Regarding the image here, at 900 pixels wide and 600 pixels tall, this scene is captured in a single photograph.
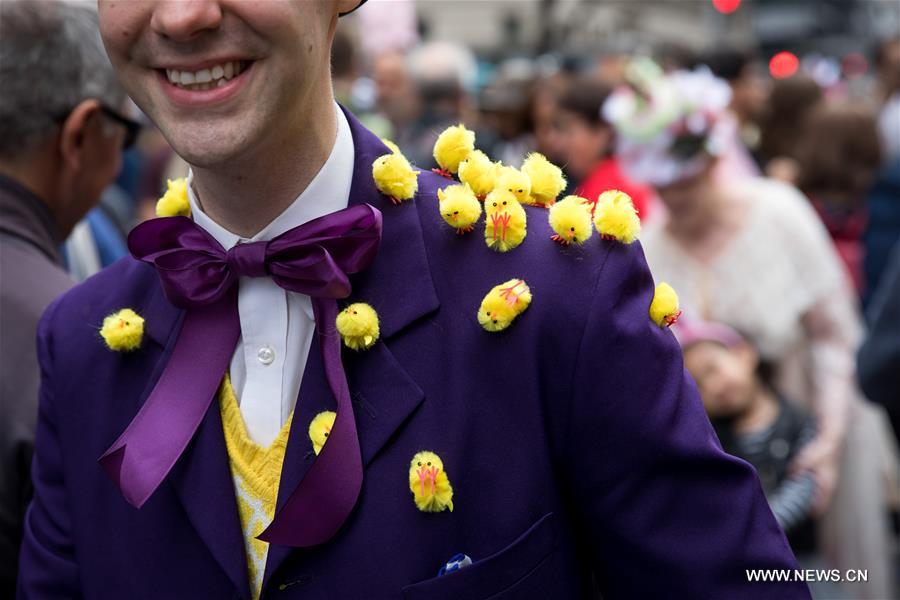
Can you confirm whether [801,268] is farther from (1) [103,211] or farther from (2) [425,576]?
(2) [425,576]

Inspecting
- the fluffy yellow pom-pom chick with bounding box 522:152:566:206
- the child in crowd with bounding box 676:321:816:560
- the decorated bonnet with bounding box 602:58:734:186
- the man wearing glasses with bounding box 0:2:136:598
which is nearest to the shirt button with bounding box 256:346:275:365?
the fluffy yellow pom-pom chick with bounding box 522:152:566:206

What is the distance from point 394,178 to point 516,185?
0.20 metres

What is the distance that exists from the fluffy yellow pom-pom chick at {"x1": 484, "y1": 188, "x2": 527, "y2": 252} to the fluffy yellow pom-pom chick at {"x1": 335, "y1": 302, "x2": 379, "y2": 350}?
0.22 m

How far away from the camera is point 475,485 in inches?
75.0

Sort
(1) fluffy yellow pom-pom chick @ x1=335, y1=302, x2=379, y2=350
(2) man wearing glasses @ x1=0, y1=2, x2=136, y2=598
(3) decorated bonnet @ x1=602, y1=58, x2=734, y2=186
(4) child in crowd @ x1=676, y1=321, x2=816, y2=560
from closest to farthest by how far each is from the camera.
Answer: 1. (1) fluffy yellow pom-pom chick @ x1=335, y1=302, x2=379, y2=350
2. (2) man wearing glasses @ x1=0, y1=2, x2=136, y2=598
3. (4) child in crowd @ x1=676, y1=321, x2=816, y2=560
4. (3) decorated bonnet @ x1=602, y1=58, x2=734, y2=186

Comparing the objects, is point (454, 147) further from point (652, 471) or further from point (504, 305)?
point (652, 471)

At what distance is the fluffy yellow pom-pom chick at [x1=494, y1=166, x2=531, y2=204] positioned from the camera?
205 centimetres

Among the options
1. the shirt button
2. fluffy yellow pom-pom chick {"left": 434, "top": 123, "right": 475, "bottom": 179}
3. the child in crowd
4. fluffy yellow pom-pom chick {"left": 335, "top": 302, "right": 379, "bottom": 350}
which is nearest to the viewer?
fluffy yellow pom-pom chick {"left": 335, "top": 302, "right": 379, "bottom": 350}

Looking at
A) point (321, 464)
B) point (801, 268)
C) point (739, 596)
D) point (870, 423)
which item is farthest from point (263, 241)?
point (870, 423)

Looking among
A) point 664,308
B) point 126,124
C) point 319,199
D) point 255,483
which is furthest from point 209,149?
point 126,124

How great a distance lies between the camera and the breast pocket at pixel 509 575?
6.04 feet

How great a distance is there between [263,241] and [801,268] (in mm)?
3354

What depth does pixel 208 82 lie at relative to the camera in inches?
75.0

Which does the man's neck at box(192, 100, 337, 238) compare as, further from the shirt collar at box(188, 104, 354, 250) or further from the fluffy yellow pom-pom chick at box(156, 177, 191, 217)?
the fluffy yellow pom-pom chick at box(156, 177, 191, 217)
